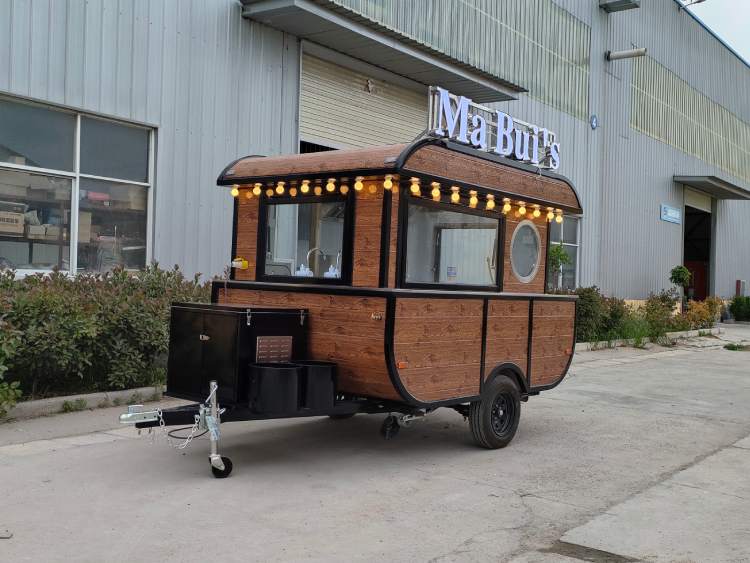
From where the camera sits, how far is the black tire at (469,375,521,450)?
7309 mm

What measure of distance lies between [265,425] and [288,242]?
212 cm

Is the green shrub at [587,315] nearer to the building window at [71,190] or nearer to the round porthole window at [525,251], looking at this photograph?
the round porthole window at [525,251]

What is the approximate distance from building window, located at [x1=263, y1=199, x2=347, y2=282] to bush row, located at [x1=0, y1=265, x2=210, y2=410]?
2327 mm

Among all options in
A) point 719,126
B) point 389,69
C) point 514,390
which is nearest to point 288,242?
point 514,390

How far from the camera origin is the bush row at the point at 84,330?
26.0 feet

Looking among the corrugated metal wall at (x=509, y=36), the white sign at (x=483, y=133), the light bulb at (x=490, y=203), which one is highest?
the corrugated metal wall at (x=509, y=36)

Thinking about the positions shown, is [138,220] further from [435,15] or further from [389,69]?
[435,15]

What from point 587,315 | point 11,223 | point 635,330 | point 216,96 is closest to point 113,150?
point 11,223

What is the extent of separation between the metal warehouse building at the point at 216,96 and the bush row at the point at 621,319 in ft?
8.14

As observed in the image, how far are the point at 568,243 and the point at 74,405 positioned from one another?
56.2ft

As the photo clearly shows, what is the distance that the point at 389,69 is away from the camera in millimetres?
15414

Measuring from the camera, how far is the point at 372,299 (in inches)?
253

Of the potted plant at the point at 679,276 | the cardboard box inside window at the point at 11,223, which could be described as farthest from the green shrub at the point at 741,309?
the cardboard box inside window at the point at 11,223

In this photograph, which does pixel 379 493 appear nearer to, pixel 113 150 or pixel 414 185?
pixel 414 185
